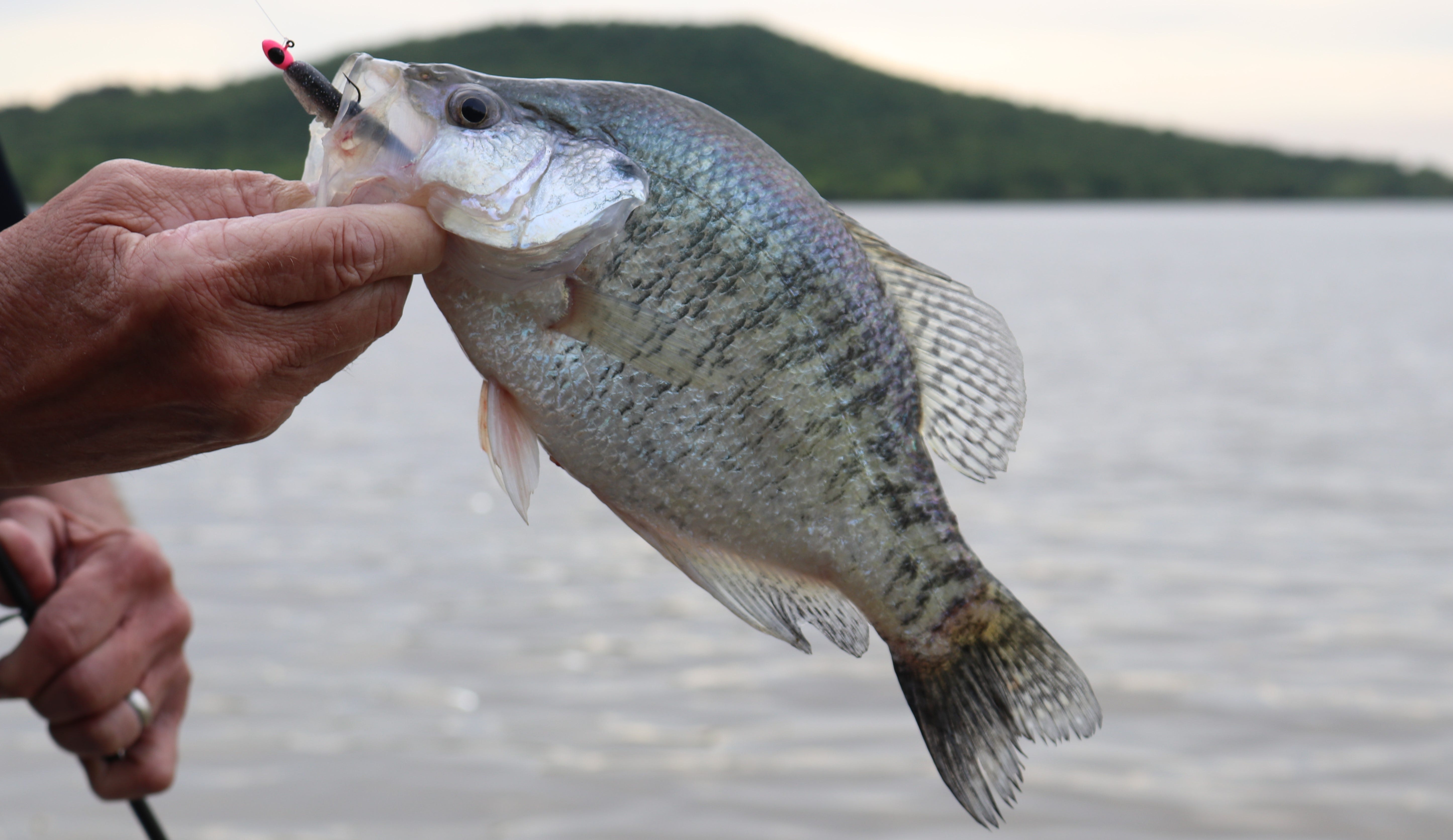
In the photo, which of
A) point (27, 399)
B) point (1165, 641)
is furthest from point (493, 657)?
point (27, 399)

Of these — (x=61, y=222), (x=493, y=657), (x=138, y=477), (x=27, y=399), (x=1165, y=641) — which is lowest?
(x=138, y=477)

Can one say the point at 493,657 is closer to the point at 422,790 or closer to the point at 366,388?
the point at 422,790

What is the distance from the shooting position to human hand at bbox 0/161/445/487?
1.71 m

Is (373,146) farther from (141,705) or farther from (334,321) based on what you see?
(141,705)

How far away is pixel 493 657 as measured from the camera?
7941mm

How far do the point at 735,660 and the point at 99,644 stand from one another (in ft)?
17.1

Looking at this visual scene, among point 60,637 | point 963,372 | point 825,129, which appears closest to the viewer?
point 963,372

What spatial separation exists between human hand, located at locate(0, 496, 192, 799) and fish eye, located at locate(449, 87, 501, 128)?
1.98m

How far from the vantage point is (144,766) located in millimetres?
3365

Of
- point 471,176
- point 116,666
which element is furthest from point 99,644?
point 471,176

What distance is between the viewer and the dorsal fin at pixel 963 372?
210cm

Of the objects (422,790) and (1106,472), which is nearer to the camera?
(422,790)

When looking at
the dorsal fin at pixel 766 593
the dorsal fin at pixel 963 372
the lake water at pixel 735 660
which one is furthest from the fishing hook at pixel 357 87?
the lake water at pixel 735 660

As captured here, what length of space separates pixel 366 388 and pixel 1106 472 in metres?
11.1
